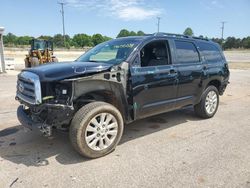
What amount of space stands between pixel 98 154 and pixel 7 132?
2.20 meters

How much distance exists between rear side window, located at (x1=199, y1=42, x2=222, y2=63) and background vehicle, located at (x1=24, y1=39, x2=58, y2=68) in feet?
42.8

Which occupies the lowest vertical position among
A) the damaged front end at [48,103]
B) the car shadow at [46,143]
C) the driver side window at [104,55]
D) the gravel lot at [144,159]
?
the gravel lot at [144,159]

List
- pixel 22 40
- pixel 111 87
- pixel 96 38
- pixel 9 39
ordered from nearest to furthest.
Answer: pixel 111 87 < pixel 96 38 < pixel 9 39 < pixel 22 40

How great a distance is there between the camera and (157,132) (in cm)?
516

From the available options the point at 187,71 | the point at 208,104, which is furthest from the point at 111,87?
the point at 208,104

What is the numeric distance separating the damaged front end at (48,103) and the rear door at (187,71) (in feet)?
7.72

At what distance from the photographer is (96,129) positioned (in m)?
3.96

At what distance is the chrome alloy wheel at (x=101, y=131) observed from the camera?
12.8 ft

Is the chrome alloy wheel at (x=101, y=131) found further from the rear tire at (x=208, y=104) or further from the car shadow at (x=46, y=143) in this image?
the rear tire at (x=208, y=104)

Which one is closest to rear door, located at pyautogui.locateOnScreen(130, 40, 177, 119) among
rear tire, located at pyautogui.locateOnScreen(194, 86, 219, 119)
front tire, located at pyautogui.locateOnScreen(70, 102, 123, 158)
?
front tire, located at pyautogui.locateOnScreen(70, 102, 123, 158)

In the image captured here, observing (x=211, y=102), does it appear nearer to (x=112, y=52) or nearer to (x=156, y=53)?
(x=156, y=53)

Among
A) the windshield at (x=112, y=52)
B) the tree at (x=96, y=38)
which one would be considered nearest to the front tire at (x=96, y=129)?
the windshield at (x=112, y=52)

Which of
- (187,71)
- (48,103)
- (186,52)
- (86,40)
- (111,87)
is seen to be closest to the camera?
(48,103)

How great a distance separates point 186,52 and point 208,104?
1473 millimetres
